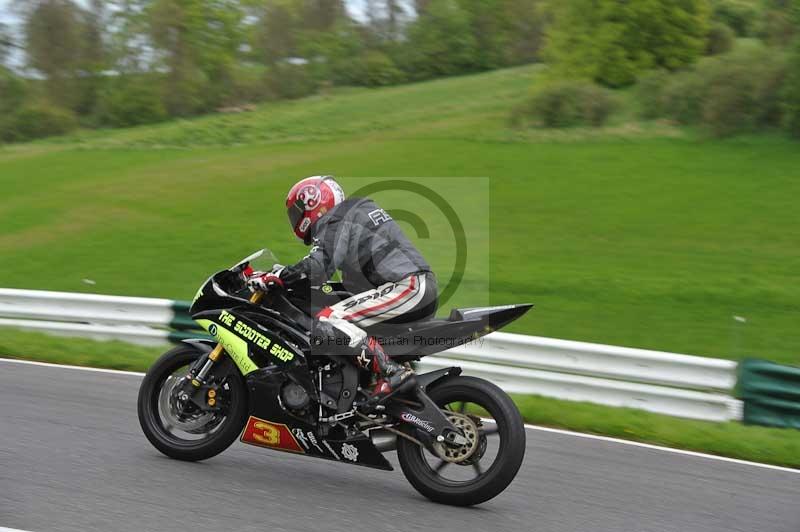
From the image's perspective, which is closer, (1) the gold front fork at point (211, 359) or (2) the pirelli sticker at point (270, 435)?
(2) the pirelli sticker at point (270, 435)

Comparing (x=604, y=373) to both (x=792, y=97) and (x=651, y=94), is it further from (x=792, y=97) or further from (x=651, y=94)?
(x=651, y=94)

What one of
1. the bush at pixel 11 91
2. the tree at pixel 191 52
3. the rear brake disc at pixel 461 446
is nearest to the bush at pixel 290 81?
the tree at pixel 191 52

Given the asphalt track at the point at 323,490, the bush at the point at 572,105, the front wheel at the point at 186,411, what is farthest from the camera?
the bush at the point at 572,105

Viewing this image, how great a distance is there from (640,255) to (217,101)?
2763 centimetres

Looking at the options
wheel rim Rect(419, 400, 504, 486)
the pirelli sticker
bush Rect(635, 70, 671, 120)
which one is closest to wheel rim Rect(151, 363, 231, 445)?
the pirelli sticker

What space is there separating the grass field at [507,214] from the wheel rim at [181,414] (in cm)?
787

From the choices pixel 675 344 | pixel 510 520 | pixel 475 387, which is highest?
pixel 475 387

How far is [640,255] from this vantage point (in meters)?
18.0

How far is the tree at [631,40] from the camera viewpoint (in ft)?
110

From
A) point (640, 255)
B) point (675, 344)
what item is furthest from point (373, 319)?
point (640, 255)

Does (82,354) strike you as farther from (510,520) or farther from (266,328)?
(510,520)

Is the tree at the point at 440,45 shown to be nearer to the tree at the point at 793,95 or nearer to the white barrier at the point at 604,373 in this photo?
the tree at the point at 793,95

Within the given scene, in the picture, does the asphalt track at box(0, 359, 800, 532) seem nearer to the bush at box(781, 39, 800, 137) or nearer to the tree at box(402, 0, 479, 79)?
the bush at box(781, 39, 800, 137)

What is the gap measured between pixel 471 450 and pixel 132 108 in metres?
36.6
